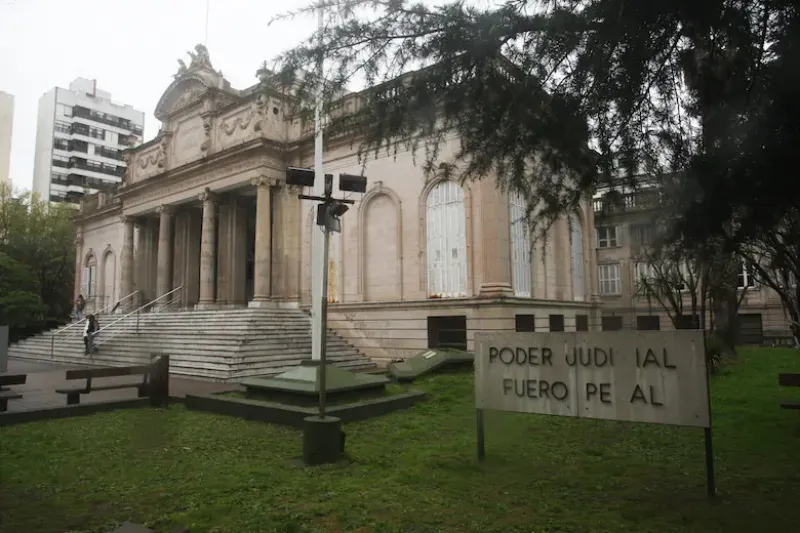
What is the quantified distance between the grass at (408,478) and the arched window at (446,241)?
10390mm

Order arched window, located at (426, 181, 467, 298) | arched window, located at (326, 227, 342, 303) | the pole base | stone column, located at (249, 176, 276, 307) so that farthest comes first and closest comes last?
stone column, located at (249, 176, 276, 307) → arched window, located at (326, 227, 342, 303) → arched window, located at (426, 181, 467, 298) → the pole base

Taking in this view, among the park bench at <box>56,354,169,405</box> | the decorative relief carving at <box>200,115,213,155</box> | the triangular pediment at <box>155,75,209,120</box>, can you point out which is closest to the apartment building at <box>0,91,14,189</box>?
the park bench at <box>56,354,169,405</box>

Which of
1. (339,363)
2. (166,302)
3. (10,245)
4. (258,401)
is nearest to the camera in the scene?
(258,401)

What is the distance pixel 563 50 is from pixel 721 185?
1.77 m

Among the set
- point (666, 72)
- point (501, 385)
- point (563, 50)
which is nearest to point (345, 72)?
point (563, 50)

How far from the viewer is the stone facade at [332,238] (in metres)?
19.1

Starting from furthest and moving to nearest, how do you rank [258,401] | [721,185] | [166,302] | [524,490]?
[166,302], [258,401], [524,490], [721,185]

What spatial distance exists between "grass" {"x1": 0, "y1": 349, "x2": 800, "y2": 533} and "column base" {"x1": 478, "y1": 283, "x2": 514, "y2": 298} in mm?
9056

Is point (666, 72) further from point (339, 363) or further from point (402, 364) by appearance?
point (339, 363)

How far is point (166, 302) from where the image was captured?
2989cm

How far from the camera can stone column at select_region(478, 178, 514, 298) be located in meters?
18.3

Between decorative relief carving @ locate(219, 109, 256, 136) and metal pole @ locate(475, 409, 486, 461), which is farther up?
decorative relief carving @ locate(219, 109, 256, 136)

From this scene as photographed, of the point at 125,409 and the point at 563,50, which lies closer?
the point at 563,50

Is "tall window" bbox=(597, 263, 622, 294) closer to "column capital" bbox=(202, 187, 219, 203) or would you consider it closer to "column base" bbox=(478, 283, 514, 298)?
"column base" bbox=(478, 283, 514, 298)
